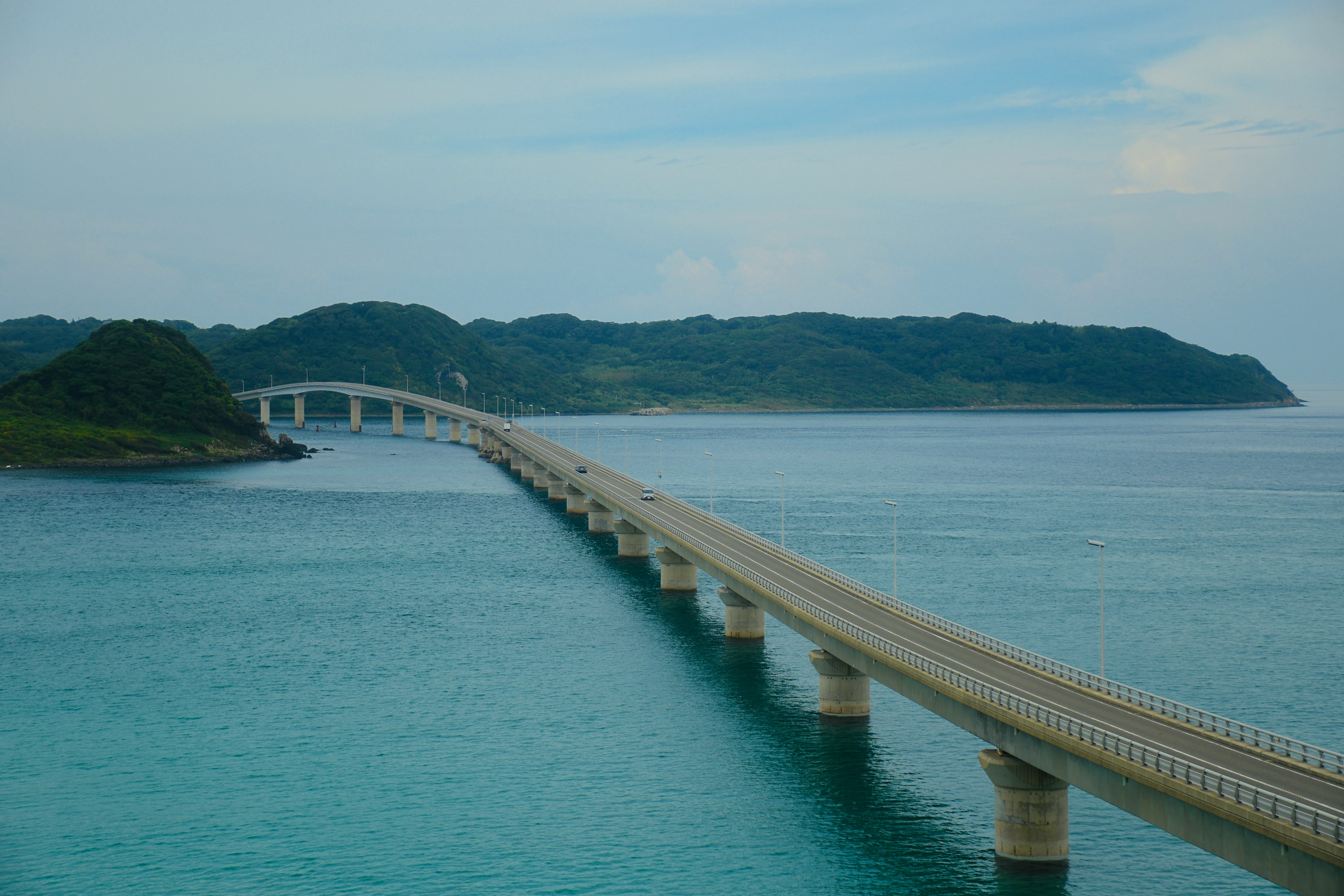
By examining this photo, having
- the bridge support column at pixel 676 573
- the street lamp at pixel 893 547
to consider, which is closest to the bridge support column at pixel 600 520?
the street lamp at pixel 893 547

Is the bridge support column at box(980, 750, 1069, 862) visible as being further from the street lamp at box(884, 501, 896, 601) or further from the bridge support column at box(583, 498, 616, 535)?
the bridge support column at box(583, 498, 616, 535)

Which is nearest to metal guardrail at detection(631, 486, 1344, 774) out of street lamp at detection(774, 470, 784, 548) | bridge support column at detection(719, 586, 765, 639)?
bridge support column at detection(719, 586, 765, 639)

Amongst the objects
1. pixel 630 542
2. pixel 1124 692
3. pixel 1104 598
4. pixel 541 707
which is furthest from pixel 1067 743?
pixel 630 542

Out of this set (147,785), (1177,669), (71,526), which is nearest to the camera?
(147,785)

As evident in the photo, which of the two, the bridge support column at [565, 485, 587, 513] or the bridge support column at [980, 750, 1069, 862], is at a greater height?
the bridge support column at [565, 485, 587, 513]

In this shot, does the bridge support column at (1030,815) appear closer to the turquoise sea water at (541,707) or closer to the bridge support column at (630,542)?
the turquoise sea water at (541,707)

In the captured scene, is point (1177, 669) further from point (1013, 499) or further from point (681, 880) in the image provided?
point (1013, 499)

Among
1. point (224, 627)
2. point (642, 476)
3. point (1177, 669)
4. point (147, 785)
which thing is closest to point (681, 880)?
point (147, 785)
